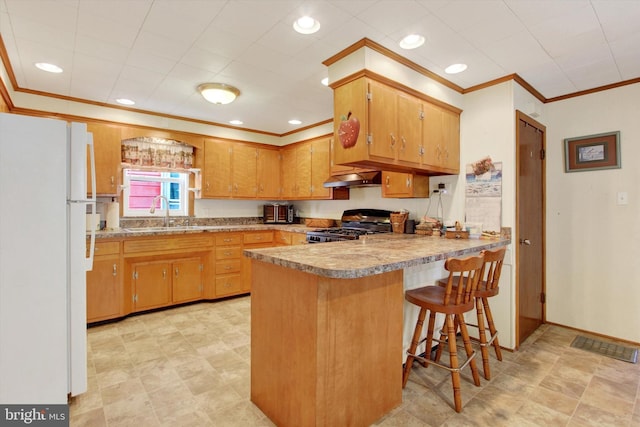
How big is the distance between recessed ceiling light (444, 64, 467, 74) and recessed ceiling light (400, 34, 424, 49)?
1.72 ft

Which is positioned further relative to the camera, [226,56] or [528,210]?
[528,210]

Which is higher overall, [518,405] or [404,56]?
[404,56]

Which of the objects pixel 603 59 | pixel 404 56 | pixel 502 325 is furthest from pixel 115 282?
pixel 603 59

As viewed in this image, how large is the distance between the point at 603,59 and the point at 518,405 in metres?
2.64

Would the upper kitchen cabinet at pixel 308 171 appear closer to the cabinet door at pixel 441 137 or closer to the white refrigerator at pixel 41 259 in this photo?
the cabinet door at pixel 441 137

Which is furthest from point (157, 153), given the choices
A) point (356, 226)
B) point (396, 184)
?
point (396, 184)

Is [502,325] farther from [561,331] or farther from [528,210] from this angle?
[528,210]

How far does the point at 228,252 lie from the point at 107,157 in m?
1.78

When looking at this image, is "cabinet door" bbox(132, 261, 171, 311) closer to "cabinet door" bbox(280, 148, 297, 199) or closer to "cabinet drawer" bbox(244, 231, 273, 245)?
"cabinet drawer" bbox(244, 231, 273, 245)

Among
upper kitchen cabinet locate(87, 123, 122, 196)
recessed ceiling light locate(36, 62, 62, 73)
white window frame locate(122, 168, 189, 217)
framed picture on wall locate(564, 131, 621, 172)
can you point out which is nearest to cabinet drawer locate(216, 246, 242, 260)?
white window frame locate(122, 168, 189, 217)

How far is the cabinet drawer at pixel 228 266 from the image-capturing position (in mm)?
4082

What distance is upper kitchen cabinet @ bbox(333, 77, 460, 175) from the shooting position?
2316mm

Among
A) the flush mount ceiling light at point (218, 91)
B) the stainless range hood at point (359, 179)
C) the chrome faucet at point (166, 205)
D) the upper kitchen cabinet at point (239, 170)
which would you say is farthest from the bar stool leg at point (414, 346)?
the chrome faucet at point (166, 205)

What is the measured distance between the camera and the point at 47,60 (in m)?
2.55
